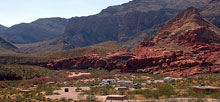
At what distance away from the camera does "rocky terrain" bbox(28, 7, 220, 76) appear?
234 feet

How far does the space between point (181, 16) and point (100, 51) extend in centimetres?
3701

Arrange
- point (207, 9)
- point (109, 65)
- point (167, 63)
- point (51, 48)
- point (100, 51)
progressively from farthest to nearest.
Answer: point (51, 48), point (207, 9), point (100, 51), point (109, 65), point (167, 63)

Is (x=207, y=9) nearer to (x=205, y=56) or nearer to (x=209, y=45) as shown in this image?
(x=209, y=45)

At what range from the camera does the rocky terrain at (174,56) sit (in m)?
71.4

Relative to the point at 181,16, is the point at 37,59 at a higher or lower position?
lower

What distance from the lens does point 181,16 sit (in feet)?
396

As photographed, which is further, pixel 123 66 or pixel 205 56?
pixel 123 66

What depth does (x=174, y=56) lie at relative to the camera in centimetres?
7606

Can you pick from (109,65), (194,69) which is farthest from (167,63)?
(109,65)

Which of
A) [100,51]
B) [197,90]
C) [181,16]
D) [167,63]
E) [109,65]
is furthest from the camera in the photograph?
[181,16]

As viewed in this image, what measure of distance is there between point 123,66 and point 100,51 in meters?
25.2

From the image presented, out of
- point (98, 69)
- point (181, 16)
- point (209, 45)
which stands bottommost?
point (98, 69)

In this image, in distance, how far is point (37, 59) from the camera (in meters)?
99.2

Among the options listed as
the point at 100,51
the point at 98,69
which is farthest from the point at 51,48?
the point at 98,69
